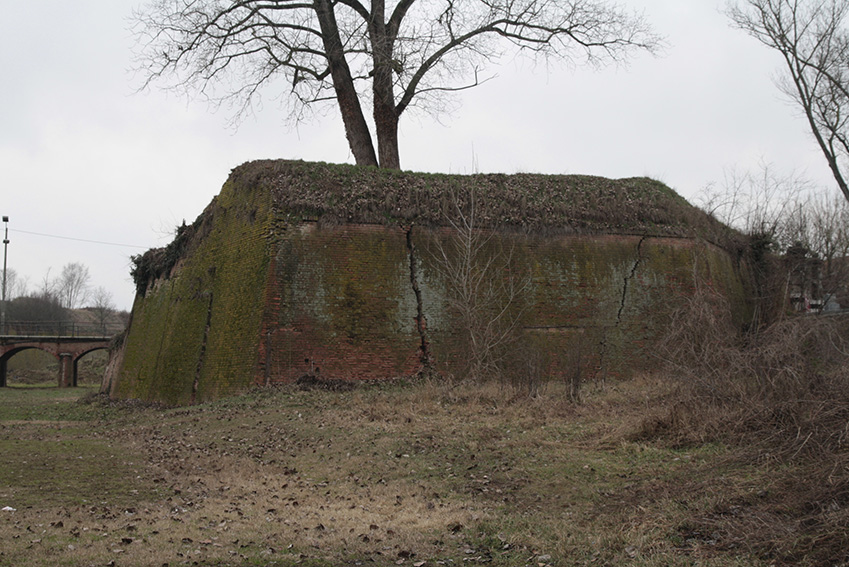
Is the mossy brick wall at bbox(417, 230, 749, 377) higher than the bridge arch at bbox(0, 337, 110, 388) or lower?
higher

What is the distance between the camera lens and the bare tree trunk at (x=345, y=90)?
21172mm

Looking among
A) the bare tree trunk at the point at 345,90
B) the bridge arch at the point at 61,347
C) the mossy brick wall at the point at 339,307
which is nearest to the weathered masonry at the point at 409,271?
the mossy brick wall at the point at 339,307

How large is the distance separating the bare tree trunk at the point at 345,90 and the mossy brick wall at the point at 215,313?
165 inches

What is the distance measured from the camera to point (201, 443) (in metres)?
11.4

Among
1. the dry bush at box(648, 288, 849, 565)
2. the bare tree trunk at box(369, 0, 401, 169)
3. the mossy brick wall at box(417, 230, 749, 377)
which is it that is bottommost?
the dry bush at box(648, 288, 849, 565)

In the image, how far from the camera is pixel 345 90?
2144cm

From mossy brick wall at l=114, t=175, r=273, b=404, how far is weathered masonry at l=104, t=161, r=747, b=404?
0.06m

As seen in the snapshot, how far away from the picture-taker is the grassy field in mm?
5637

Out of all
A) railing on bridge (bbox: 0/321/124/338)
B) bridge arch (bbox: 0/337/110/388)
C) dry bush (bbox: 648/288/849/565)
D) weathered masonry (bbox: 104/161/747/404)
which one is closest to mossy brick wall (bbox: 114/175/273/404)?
weathered masonry (bbox: 104/161/747/404)

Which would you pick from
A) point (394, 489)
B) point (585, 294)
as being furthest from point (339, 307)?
point (394, 489)

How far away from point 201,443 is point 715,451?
7.51 meters

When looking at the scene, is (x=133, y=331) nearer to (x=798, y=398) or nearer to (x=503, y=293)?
(x=503, y=293)

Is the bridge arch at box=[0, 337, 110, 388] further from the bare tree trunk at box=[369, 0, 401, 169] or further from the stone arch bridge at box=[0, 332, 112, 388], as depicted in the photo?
the bare tree trunk at box=[369, 0, 401, 169]

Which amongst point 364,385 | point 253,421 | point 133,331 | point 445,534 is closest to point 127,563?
point 445,534
